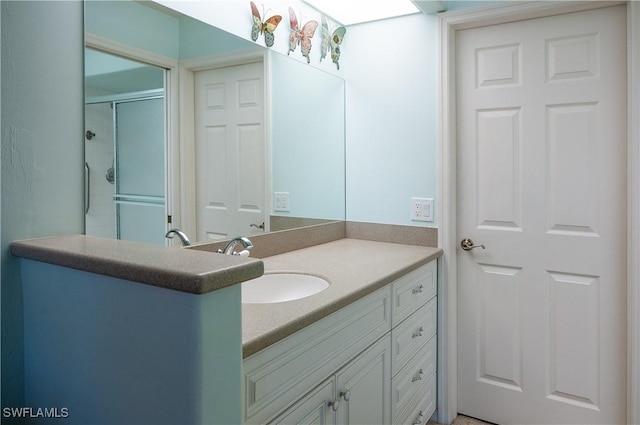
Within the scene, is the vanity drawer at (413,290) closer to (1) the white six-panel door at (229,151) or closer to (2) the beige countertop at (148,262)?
(1) the white six-panel door at (229,151)

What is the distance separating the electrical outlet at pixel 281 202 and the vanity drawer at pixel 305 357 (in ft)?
2.40

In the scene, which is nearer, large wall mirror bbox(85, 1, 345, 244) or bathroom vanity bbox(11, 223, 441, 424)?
bathroom vanity bbox(11, 223, 441, 424)

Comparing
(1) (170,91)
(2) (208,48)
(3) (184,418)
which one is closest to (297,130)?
(2) (208,48)

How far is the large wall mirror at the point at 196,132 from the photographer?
1.38 metres

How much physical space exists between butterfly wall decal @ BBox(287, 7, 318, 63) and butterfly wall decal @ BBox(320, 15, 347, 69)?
87 millimetres

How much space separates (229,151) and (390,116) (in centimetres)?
96

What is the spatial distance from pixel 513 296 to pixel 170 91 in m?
1.79

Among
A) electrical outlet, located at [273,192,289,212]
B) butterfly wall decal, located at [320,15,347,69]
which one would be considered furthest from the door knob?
butterfly wall decal, located at [320,15,347,69]

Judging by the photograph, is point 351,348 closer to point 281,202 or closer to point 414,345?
point 414,345

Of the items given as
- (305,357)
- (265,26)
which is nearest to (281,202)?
(265,26)

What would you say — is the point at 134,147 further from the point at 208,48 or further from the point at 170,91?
the point at 208,48

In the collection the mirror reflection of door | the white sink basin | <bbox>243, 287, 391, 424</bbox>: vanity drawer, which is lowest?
<bbox>243, 287, 391, 424</bbox>: vanity drawer

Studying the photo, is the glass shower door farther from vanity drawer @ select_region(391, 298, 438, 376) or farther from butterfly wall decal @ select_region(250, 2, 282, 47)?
vanity drawer @ select_region(391, 298, 438, 376)

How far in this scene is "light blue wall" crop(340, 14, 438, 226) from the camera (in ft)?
7.61
